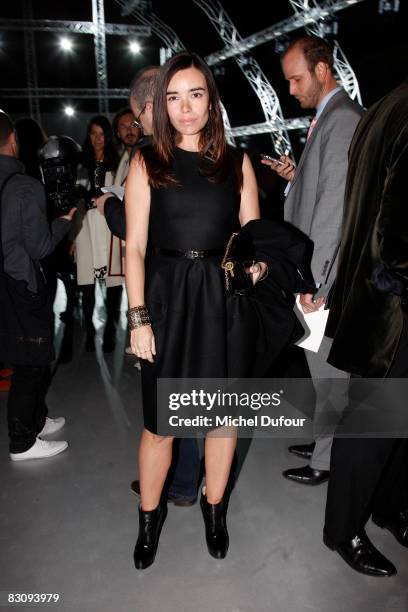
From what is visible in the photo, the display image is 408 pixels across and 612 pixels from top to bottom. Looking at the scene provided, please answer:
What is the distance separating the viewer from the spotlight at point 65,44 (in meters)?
10.7

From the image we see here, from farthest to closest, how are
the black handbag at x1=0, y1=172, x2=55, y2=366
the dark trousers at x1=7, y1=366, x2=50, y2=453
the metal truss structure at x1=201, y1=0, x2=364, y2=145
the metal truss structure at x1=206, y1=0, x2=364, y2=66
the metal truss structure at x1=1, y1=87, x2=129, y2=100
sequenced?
the metal truss structure at x1=1, y1=87, x2=129, y2=100 < the metal truss structure at x1=201, y1=0, x2=364, y2=145 < the metal truss structure at x1=206, y1=0, x2=364, y2=66 < the dark trousers at x1=7, y1=366, x2=50, y2=453 < the black handbag at x1=0, y1=172, x2=55, y2=366

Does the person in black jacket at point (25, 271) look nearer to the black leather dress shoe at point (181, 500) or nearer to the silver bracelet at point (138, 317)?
the black leather dress shoe at point (181, 500)

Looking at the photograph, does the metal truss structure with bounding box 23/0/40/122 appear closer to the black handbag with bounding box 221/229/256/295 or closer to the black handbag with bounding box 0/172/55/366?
→ the black handbag with bounding box 0/172/55/366

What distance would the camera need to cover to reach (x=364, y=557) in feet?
5.27

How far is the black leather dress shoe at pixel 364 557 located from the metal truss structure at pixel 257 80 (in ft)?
29.2

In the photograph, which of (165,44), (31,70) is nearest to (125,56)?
(165,44)

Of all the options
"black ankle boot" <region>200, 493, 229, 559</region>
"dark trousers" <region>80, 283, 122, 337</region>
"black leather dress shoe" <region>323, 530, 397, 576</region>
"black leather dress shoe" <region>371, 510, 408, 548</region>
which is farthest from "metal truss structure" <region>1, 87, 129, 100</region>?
"black leather dress shoe" <region>323, 530, 397, 576</region>

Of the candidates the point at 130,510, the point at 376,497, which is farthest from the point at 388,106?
the point at 130,510

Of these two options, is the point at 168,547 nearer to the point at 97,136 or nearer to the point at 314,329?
the point at 314,329

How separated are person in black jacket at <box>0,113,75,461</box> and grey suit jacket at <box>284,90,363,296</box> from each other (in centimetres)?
114

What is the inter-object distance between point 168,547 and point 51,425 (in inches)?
42.7

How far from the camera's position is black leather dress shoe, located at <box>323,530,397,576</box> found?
159cm

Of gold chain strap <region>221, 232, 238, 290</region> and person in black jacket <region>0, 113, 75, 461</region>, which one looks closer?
gold chain strap <region>221, 232, 238, 290</region>

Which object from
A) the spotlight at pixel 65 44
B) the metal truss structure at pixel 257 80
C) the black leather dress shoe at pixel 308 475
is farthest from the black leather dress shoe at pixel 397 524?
the spotlight at pixel 65 44
